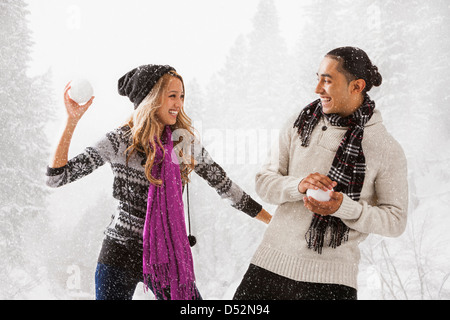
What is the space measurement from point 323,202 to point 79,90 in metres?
1.59

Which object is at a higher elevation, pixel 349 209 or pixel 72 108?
pixel 72 108

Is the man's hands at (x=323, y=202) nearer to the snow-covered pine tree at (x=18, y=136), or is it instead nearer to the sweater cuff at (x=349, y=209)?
the sweater cuff at (x=349, y=209)

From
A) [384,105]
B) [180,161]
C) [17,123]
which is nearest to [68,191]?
[17,123]

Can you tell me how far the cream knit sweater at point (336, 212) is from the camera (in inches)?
88.8

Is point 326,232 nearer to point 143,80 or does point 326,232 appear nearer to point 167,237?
point 167,237

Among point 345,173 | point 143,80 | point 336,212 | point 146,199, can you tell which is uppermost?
point 143,80

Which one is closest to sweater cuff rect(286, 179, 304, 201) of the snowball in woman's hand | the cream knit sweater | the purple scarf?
the cream knit sweater

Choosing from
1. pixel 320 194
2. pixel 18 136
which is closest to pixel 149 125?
pixel 320 194

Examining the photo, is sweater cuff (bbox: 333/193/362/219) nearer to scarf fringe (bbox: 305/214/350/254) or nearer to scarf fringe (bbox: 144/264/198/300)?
scarf fringe (bbox: 305/214/350/254)

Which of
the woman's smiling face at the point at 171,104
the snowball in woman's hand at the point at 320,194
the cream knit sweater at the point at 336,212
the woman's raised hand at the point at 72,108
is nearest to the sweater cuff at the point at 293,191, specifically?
the cream knit sweater at the point at 336,212

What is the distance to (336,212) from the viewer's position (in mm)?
2209

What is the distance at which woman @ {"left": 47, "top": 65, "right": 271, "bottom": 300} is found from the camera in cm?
264

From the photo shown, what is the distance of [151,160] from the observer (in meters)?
2.63

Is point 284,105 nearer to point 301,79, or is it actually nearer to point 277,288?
point 301,79
